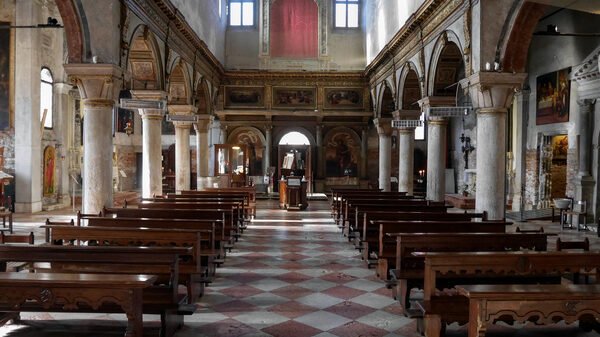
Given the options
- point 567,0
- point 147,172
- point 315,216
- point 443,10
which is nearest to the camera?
point 567,0

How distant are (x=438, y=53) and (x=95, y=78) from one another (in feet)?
29.8

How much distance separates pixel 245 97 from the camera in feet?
88.7

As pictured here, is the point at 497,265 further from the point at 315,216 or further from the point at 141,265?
the point at 315,216

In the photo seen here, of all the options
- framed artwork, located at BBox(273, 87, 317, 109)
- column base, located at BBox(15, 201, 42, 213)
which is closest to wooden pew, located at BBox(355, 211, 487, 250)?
column base, located at BBox(15, 201, 42, 213)

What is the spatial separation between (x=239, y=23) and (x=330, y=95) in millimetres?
6344

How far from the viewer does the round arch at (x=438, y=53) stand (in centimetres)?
1337

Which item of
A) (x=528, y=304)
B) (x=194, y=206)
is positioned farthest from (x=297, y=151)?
(x=528, y=304)

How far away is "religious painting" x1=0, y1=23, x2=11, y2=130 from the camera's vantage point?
61.2ft

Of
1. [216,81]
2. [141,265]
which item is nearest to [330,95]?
[216,81]

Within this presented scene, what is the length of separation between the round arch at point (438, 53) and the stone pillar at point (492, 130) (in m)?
1.82

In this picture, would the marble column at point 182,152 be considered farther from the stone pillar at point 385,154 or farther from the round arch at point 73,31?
the round arch at point 73,31

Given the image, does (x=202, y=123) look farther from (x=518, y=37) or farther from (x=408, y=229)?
(x=408, y=229)

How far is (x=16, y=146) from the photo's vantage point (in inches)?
737

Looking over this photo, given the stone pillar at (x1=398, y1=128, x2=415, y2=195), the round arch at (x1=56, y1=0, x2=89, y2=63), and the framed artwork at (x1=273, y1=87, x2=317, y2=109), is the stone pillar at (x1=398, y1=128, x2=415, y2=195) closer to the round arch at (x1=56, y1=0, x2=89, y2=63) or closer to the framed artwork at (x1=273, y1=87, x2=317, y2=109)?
the framed artwork at (x1=273, y1=87, x2=317, y2=109)
